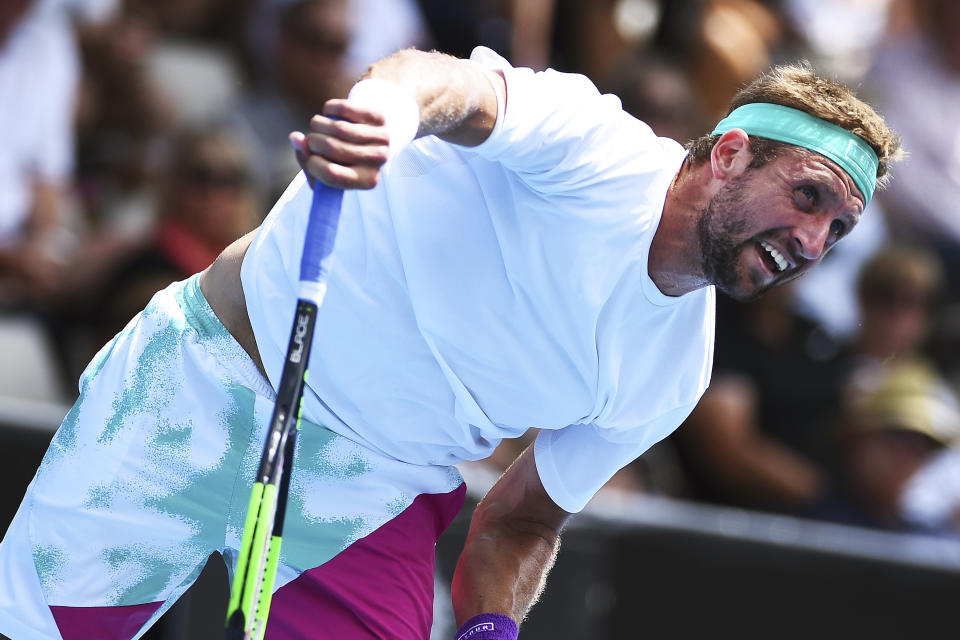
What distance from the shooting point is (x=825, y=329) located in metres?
6.07

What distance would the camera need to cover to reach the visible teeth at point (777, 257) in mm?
2633

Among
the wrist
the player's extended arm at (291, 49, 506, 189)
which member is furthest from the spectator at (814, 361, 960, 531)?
the player's extended arm at (291, 49, 506, 189)

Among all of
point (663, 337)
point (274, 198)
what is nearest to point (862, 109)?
point (663, 337)

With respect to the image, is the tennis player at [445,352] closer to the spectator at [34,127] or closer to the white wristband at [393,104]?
the white wristband at [393,104]

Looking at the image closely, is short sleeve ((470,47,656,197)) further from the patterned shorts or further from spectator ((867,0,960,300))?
spectator ((867,0,960,300))

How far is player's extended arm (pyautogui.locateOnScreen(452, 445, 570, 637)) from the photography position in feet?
9.90

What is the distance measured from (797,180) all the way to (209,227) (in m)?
2.89

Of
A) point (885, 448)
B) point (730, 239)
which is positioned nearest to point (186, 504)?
point (730, 239)

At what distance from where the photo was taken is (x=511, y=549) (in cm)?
307

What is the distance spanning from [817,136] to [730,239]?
26cm

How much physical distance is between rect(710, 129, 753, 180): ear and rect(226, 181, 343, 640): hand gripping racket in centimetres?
90

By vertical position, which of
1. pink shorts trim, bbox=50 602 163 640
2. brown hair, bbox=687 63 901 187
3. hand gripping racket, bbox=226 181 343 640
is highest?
brown hair, bbox=687 63 901 187

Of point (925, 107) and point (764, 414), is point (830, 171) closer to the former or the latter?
point (764, 414)

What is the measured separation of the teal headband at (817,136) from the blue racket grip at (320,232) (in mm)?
952
